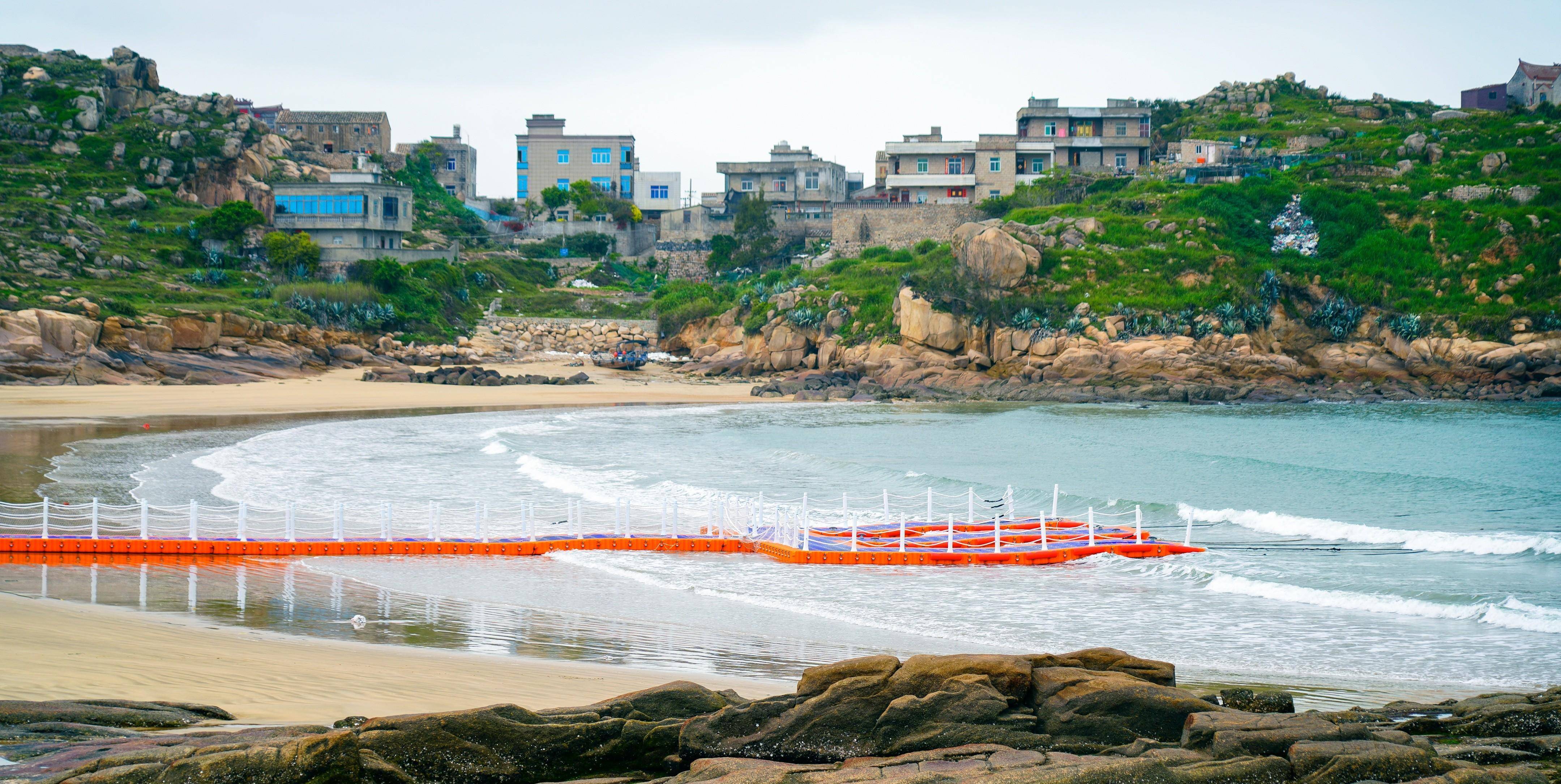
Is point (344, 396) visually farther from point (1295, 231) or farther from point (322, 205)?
point (1295, 231)

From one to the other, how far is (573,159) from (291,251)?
28.5 meters

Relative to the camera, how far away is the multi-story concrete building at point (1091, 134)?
71.1 meters

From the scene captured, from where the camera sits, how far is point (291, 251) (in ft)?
197

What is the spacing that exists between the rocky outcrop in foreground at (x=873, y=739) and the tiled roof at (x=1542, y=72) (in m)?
96.2

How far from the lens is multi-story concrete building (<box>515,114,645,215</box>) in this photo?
84188 millimetres

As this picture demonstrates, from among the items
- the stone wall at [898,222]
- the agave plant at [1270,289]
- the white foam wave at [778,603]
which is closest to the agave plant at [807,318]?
the stone wall at [898,222]

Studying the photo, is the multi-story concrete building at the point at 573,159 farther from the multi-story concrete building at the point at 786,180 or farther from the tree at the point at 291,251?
the tree at the point at 291,251

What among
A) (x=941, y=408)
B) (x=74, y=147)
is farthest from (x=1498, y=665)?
(x=74, y=147)

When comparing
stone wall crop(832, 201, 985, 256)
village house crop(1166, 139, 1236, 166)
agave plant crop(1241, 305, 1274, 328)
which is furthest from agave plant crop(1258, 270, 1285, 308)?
stone wall crop(832, 201, 985, 256)

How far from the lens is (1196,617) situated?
13578 mm

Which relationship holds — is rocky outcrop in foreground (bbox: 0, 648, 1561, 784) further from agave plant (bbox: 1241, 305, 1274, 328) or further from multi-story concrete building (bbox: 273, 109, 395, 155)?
multi-story concrete building (bbox: 273, 109, 395, 155)

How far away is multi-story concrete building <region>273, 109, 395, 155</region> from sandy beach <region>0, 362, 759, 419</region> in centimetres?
3058

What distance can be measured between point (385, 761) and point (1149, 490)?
21.5m

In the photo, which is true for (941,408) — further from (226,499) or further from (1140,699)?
(1140,699)
